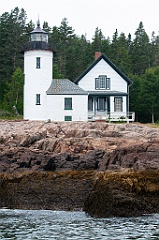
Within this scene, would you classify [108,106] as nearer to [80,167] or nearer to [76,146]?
[76,146]

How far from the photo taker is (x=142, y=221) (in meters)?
17.6

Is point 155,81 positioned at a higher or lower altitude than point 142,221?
higher

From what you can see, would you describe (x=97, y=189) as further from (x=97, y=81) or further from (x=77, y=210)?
(x=97, y=81)

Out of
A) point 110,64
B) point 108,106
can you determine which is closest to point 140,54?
point 110,64

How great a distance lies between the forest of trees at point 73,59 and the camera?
164 feet

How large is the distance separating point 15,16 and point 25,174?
4558 centimetres

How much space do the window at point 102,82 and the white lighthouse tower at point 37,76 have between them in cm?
385

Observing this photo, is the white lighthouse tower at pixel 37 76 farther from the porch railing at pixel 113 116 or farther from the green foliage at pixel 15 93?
the green foliage at pixel 15 93

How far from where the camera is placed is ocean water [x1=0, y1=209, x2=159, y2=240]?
618 inches

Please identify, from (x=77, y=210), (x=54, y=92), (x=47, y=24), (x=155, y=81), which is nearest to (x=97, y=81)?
(x=54, y=92)

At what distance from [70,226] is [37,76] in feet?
83.7

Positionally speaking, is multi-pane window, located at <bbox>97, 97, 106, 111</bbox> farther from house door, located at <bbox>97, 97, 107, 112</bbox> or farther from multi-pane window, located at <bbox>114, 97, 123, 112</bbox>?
multi-pane window, located at <bbox>114, 97, 123, 112</bbox>

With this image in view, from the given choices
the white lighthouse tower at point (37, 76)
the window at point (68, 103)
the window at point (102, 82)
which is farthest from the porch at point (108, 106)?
the white lighthouse tower at point (37, 76)

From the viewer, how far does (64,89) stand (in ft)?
137
